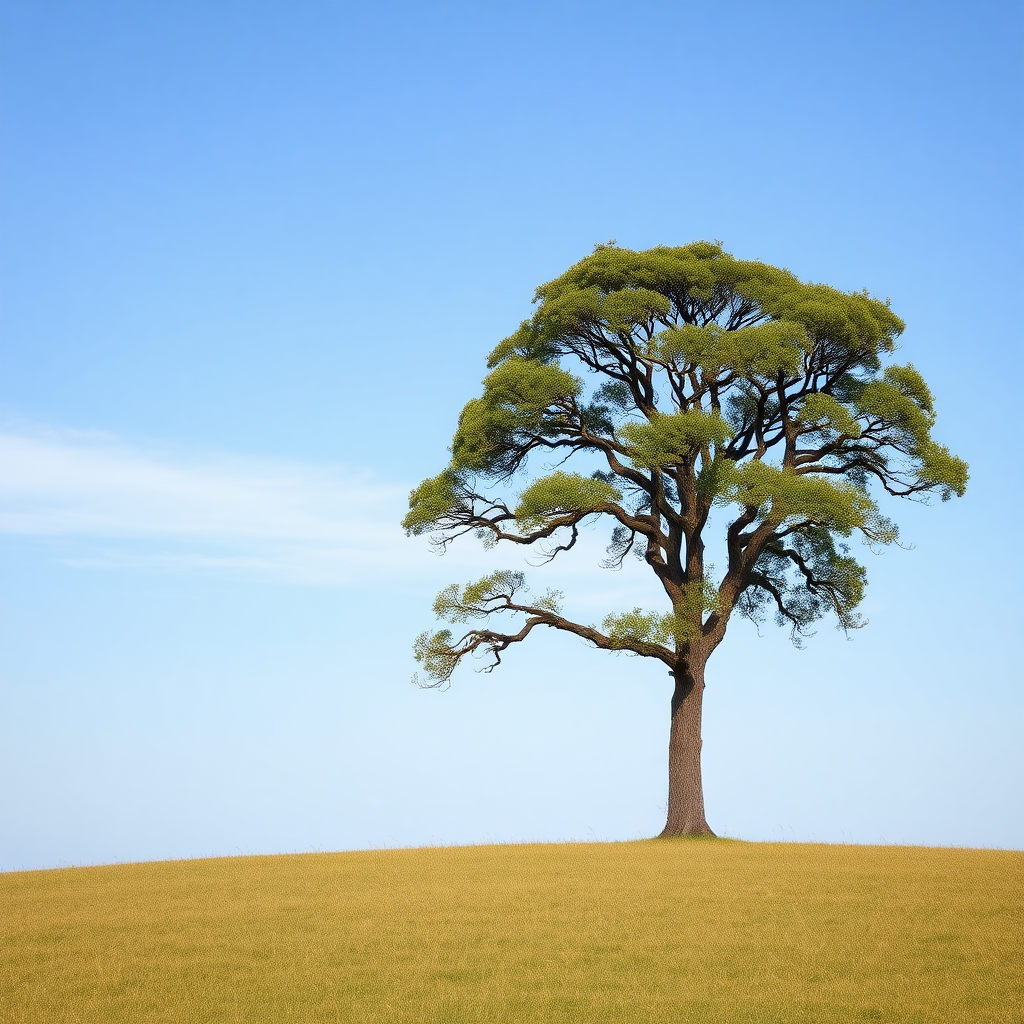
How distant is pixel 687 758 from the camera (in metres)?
24.1

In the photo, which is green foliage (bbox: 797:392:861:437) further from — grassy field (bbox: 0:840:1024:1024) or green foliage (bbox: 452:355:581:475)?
grassy field (bbox: 0:840:1024:1024)

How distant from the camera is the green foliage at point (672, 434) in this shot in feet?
77.4

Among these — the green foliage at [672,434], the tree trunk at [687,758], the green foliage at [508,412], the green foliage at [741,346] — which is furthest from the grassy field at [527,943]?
the green foliage at [741,346]

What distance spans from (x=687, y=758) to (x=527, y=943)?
40.1 ft

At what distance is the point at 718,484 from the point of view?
23.8m

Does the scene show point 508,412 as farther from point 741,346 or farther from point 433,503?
point 741,346

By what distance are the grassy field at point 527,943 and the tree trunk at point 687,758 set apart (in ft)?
12.7

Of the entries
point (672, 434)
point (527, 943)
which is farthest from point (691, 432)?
point (527, 943)

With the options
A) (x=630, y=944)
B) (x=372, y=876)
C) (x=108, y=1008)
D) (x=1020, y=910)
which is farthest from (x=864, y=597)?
(x=108, y=1008)

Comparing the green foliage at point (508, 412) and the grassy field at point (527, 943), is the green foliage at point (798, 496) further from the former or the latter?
the grassy field at point (527, 943)

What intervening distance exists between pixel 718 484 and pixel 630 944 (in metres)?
13.3

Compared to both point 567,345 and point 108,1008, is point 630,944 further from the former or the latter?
point 567,345

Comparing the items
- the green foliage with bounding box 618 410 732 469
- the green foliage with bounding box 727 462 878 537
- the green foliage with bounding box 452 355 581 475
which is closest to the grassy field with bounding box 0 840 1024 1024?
the green foliage with bounding box 727 462 878 537

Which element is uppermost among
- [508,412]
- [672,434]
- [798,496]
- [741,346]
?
[741,346]
